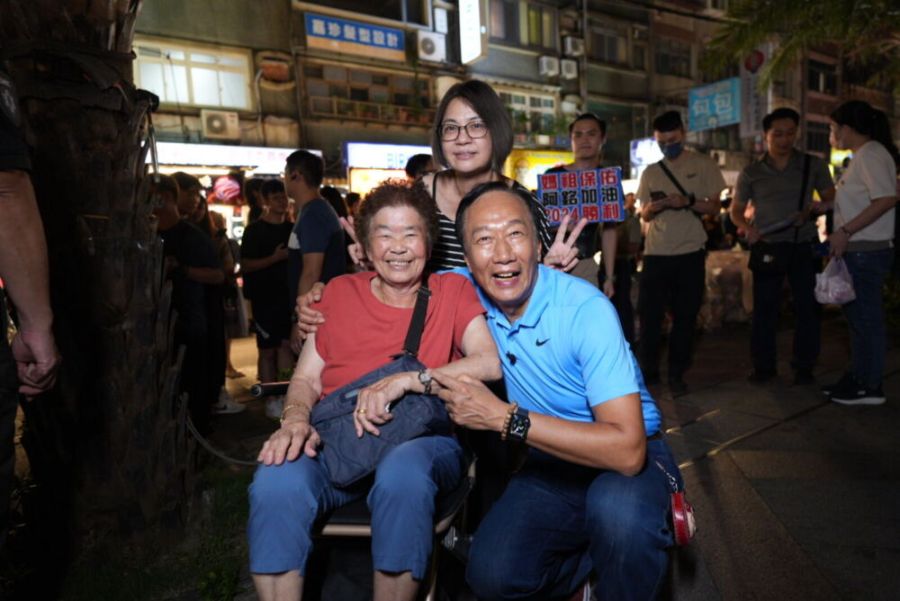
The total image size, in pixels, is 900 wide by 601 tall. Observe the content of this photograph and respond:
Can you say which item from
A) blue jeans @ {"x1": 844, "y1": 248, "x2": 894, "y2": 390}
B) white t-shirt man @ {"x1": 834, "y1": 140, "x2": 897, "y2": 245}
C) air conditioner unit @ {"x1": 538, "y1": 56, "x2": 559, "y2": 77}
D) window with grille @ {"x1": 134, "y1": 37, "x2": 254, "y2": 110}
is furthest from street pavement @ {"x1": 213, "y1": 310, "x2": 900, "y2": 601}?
air conditioner unit @ {"x1": 538, "y1": 56, "x2": 559, "y2": 77}

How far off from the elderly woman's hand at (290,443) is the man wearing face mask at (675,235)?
12.0ft

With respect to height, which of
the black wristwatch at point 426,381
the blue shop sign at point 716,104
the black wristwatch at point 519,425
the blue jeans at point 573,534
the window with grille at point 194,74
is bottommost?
the blue jeans at point 573,534

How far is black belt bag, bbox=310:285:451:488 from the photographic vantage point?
1951mm

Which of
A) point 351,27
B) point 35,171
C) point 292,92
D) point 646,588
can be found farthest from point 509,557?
point 351,27

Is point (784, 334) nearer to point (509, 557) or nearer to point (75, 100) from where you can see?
point (509, 557)

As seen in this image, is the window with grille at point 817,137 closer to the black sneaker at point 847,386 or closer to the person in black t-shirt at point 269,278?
the black sneaker at point 847,386

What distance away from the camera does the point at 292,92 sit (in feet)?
51.3

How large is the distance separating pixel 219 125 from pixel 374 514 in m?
14.5

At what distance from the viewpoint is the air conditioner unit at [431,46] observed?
17.4 meters

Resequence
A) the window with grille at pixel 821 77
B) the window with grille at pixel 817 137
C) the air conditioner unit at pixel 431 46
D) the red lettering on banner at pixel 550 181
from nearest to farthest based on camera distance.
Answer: the red lettering on banner at pixel 550 181
the air conditioner unit at pixel 431 46
the window with grille at pixel 817 137
the window with grille at pixel 821 77

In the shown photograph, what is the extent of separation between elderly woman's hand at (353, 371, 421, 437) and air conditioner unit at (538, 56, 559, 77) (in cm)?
2040

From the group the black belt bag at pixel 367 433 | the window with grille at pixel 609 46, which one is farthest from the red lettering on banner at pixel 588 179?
the window with grille at pixel 609 46

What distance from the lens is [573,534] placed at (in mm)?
2010

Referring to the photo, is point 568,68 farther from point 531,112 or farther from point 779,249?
point 779,249
